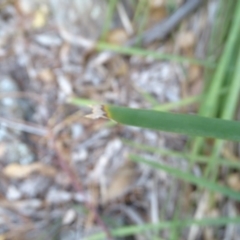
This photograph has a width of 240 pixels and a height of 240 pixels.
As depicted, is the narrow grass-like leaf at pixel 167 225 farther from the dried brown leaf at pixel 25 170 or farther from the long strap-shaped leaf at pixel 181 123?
the long strap-shaped leaf at pixel 181 123

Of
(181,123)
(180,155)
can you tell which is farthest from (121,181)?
(181,123)

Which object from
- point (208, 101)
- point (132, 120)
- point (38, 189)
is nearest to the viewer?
point (132, 120)

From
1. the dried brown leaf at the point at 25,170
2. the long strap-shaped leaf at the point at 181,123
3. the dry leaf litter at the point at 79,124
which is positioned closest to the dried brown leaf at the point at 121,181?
the dry leaf litter at the point at 79,124

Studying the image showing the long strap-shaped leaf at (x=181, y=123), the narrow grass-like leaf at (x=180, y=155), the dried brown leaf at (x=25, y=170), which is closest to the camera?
the long strap-shaped leaf at (x=181, y=123)

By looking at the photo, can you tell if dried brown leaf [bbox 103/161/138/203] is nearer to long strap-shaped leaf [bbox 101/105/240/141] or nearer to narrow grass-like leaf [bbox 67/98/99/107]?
narrow grass-like leaf [bbox 67/98/99/107]

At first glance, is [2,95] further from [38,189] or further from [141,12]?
[141,12]

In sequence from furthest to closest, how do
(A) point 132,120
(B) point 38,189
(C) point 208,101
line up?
1. (B) point 38,189
2. (C) point 208,101
3. (A) point 132,120

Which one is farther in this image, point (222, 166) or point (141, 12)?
point (141, 12)

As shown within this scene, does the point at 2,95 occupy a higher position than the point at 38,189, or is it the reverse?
the point at 2,95

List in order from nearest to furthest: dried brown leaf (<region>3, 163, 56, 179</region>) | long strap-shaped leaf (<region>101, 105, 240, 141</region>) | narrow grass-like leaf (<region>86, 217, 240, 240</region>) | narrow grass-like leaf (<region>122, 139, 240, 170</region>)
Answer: long strap-shaped leaf (<region>101, 105, 240, 141</region>) < narrow grass-like leaf (<region>86, 217, 240, 240</region>) < narrow grass-like leaf (<region>122, 139, 240, 170</region>) < dried brown leaf (<region>3, 163, 56, 179</region>)

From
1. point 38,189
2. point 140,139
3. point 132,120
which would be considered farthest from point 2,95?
point 132,120

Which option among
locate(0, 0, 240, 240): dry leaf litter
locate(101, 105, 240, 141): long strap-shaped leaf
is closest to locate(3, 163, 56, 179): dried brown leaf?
locate(0, 0, 240, 240): dry leaf litter
